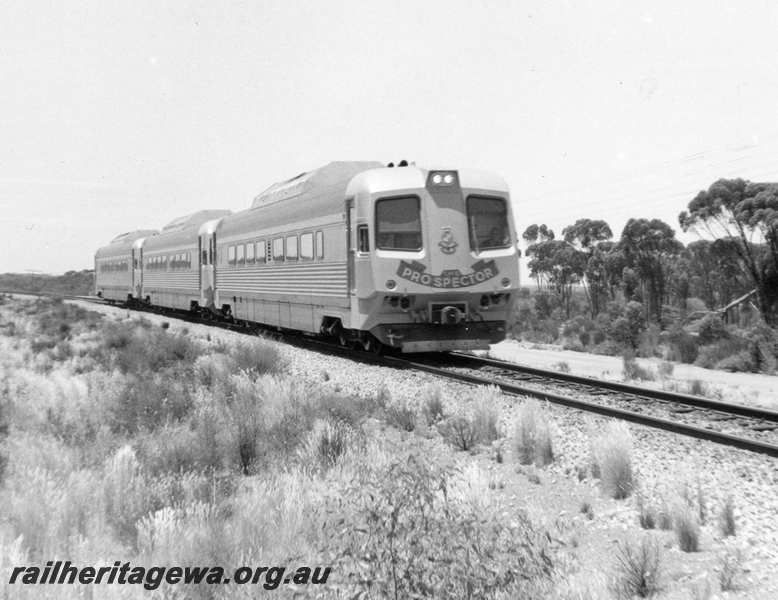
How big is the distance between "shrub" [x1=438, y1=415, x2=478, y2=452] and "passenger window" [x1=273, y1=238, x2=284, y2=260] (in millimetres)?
10000

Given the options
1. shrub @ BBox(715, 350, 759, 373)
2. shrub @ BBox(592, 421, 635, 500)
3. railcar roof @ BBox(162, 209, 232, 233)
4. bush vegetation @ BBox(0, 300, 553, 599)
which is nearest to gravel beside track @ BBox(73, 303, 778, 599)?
shrub @ BBox(592, 421, 635, 500)

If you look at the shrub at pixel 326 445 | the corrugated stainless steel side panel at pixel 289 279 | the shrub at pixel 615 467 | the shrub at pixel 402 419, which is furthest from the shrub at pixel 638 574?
the corrugated stainless steel side panel at pixel 289 279

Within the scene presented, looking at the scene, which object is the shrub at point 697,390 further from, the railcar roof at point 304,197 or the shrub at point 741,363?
the railcar roof at point 304,197

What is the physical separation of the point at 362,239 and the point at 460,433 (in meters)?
6.15

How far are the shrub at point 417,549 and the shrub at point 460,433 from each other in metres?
2.75

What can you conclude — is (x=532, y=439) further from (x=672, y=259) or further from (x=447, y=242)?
(x=672, y=259)

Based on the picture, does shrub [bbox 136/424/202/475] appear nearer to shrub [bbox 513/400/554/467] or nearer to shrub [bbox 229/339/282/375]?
shrub [bbox 513/400/554/467]

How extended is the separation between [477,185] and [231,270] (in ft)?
33.0

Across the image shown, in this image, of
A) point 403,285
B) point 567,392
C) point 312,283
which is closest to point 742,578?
point 567,392

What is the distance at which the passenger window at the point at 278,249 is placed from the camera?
1631cm

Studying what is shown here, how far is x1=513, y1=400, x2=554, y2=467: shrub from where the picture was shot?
6.28 m

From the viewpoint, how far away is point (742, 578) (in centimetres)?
372

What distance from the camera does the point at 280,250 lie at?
16406 mm

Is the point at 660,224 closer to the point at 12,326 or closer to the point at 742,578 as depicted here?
the point at 12,326
